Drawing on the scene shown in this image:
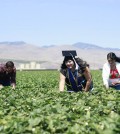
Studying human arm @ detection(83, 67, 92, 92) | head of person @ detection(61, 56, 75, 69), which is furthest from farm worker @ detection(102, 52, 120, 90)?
head of person @ detection(61, 56, 75, 69)

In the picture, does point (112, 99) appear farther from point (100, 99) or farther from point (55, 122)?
point (55, 122)

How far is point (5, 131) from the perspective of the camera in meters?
4.89

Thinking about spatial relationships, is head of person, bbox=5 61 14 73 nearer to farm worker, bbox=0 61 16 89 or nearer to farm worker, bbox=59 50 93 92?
farm worker, bbox=0 61 16 89

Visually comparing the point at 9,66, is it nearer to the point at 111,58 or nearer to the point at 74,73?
the point at 74,73

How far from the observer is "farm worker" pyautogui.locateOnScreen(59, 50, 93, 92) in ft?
27.7

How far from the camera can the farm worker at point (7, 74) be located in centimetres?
1108

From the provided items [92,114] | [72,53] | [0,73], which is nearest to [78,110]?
[92,114]

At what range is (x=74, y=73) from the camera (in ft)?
28.9

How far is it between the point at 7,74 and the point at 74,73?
344 centimetres

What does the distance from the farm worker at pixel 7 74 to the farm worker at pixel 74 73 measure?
7.54 feet

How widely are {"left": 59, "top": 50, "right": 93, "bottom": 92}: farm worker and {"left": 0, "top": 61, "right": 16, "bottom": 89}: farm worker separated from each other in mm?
2298

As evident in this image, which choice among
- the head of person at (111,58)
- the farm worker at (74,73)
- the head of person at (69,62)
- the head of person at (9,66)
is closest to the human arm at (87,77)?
the farm worker at (74,73)

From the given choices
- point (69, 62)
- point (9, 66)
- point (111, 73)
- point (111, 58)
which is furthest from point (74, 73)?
point (9, 66)

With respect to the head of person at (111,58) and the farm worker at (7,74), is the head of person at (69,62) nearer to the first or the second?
the head of person at (111,58)
